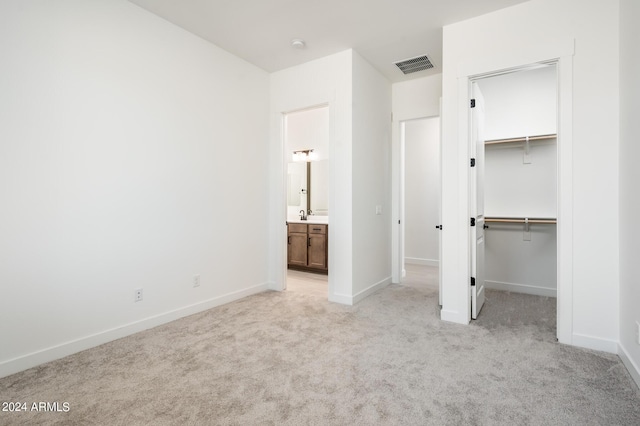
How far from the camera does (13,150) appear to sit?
2.15 metres

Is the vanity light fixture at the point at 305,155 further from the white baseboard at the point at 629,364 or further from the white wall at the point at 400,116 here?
the white baseboard at the point at 629,364

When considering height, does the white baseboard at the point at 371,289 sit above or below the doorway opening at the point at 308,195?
below

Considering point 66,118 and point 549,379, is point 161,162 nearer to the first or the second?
point 66,118

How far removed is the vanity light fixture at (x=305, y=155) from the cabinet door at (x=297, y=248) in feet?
4.67

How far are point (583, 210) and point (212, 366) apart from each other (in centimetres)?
294

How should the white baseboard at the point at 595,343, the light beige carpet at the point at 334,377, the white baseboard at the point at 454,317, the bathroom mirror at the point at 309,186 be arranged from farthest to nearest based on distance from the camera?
the bathroom mirror at the point at 309,186 < the white baseboard at the point at 454,317 < the white baseboard at the point at 595,343 < the light beige carpet at the point at 334,377

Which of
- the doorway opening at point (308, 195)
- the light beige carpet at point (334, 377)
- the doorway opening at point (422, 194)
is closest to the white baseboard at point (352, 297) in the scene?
the light beige carpet at point (334, 377)

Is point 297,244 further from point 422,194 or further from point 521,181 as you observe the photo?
point 521,181

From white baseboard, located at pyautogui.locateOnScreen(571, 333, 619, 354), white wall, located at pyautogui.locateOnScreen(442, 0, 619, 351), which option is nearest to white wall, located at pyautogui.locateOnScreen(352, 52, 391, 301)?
white wall, located at pyautogui.locateOnScreen(442, 0, 619, 351)

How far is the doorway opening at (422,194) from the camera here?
584 cm

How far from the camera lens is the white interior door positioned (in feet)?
10.0

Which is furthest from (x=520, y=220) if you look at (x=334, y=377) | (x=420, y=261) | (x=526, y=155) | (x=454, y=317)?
(x=334, y=377)

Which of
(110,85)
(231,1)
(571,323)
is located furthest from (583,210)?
(110,85)

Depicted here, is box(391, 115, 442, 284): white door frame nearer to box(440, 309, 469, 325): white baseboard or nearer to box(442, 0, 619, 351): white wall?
box(440, 309, 469, 325): white baseboard
